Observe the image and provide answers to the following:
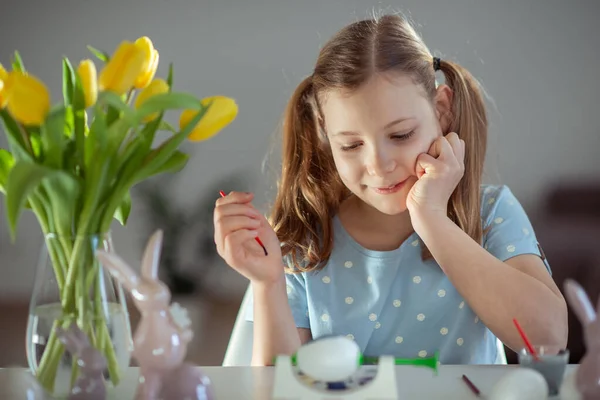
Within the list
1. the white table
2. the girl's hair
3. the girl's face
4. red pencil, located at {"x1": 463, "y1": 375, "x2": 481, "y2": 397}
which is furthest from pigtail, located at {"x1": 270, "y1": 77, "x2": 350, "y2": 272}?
red pencil, located at {"x1": 463, "y1": 375, "x2": 481, "y2": 397}

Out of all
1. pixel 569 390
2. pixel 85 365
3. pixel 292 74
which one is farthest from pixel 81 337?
pixel 292 74

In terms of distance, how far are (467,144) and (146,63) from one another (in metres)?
0.72

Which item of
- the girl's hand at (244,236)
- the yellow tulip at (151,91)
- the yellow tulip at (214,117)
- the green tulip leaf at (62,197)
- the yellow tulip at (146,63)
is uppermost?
the yellow tulip at (146,63)

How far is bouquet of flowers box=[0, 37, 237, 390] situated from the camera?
0.79 metres

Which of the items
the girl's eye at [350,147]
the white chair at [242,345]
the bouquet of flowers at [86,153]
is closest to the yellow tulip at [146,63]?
the bouquet of flowers at [86,153]

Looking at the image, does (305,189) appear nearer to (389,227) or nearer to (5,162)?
(389,227)

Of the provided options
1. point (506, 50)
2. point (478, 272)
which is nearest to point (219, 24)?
point (506, 50)

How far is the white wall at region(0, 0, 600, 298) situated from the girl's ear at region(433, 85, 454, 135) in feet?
3.60

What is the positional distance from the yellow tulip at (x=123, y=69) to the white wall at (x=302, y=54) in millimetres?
1670

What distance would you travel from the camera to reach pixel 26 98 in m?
0.78

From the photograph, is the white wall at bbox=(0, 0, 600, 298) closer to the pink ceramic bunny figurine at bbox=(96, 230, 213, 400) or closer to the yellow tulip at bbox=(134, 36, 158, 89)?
A: the yellow tulip at bbox=(134, 36, 158, 89)

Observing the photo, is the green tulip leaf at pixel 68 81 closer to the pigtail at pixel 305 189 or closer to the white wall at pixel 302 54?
the pigtail at pixel 305 189

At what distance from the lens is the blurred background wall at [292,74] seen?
96.7 inches

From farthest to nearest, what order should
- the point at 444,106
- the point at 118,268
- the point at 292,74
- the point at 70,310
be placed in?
the point at 292,74, the point at 444,106, the point at 70,310, the point at 118,268
